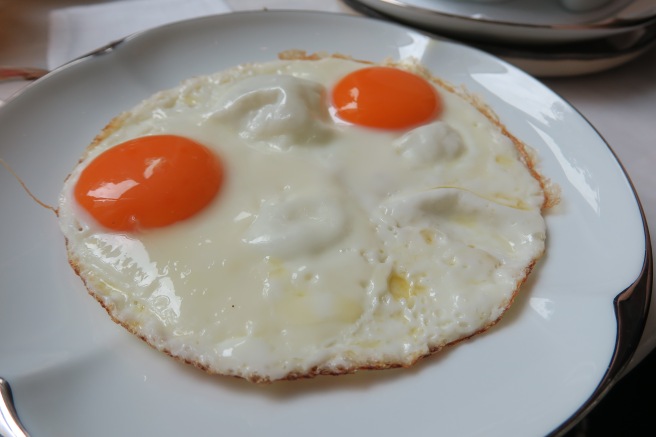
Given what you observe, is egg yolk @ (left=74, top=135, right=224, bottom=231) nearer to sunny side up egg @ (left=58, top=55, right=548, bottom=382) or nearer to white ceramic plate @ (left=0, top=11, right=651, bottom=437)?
sunny side up egg @ (left=58, top=55, right=548, bottom=382)

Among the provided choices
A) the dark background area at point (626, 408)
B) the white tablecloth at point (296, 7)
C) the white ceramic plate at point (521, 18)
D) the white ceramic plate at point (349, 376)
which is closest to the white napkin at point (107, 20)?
the white tablecloth at point (296, 7)

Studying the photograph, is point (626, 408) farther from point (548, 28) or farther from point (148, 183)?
point (148, 183)

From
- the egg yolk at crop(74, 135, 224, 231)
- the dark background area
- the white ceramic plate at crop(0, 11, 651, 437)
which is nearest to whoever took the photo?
the white ceramic plate at crop(0, 11, 651, 437)

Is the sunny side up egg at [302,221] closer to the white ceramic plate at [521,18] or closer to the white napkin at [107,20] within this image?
the white ceramic plate at [521,18]

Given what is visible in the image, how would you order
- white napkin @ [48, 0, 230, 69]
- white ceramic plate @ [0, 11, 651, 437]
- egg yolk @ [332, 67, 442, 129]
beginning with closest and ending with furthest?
white ceramic plate @ [0, 11, 651, 437]
egg yolk @ [332, 67, 442, 129]
white napkin @ [48, 0, 230, 69]

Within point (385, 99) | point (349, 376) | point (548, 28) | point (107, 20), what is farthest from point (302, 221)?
point (107, 20)

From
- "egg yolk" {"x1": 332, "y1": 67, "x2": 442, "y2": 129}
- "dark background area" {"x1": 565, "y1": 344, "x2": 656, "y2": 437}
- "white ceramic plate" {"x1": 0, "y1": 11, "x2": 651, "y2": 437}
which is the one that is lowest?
"dark background area" {"x1": 565, "y1": 344, "x2": 656, "y2": 437}

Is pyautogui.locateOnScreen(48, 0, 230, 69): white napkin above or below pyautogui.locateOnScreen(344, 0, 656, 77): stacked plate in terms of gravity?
below

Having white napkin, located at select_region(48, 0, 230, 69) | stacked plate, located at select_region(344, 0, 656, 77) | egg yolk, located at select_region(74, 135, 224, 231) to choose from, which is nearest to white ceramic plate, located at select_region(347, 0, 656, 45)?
stacked plate, located at select_region(344, 0, 656, 77)
